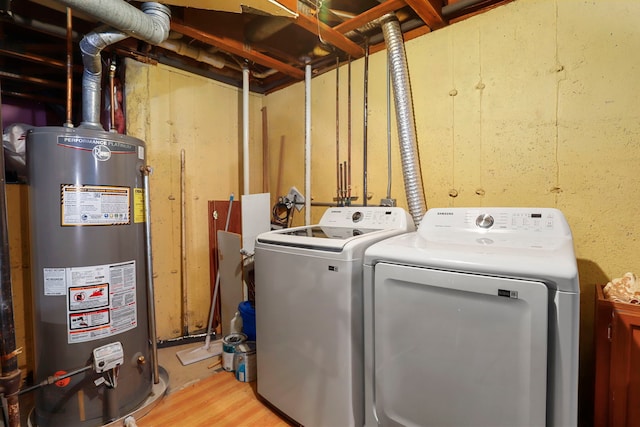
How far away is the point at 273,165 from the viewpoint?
2984 millimetres

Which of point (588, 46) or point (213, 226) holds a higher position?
point (588, 46)

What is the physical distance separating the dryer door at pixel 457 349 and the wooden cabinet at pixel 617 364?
52 cm

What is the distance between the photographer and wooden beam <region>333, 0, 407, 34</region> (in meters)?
1.71

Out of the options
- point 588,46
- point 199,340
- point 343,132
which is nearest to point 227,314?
point 199,340

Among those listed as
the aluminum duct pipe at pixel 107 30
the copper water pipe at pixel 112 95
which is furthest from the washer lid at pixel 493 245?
the copper water pipe at pixel 112 95

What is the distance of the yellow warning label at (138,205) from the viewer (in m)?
1.72

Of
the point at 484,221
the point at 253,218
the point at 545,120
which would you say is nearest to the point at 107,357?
the point at 253,218

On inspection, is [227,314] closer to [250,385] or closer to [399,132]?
[250,385]

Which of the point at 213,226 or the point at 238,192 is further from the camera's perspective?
the point at 238,192

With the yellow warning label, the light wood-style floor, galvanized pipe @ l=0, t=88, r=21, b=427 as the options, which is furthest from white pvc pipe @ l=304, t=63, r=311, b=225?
galvanized pipe @ l=0, t=88, r=21, b=427

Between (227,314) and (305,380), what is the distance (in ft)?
4.00

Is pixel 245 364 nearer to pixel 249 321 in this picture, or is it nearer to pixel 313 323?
pixel 249 321

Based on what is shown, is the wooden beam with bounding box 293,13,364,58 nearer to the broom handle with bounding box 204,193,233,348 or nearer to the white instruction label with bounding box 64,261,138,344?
the broom handle with bounding box 204,193,233,348

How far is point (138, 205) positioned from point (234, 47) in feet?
4.24
